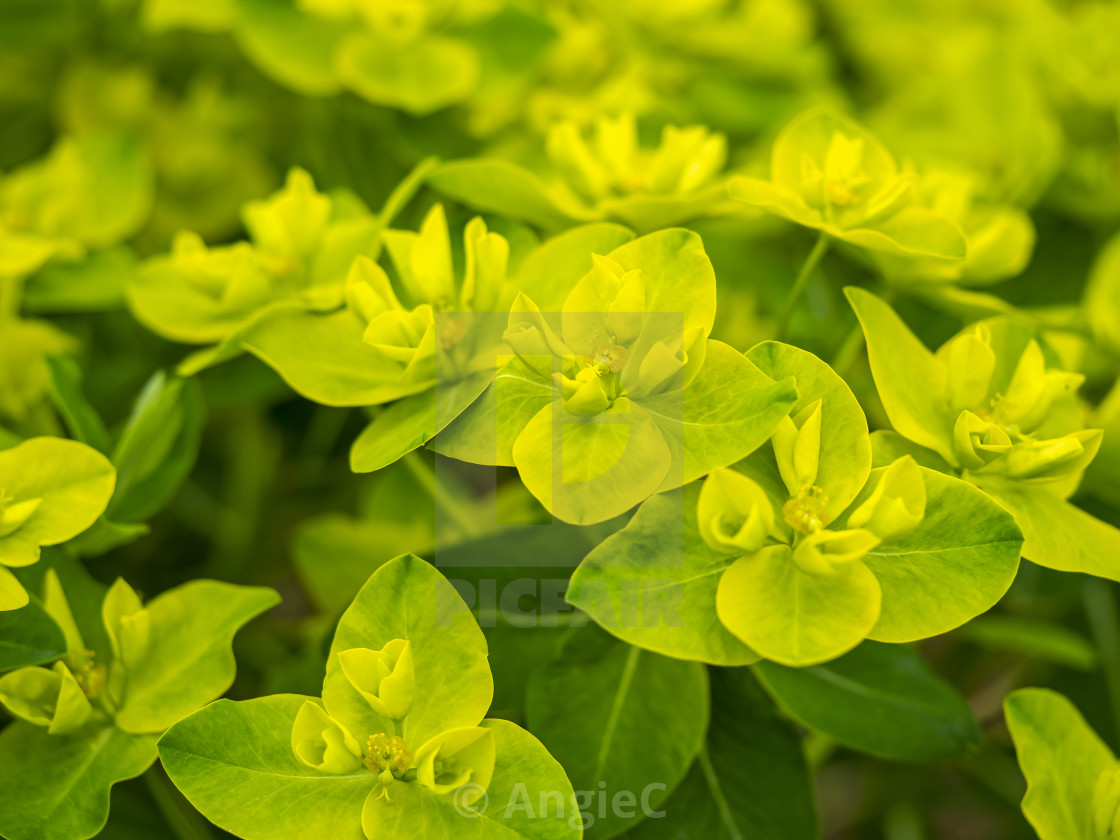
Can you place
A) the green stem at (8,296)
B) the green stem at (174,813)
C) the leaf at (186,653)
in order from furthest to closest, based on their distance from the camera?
the green stem at (8,296)
the green stem at (174,813)
the leaf at (186,653)

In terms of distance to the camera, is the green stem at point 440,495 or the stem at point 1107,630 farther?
the stem at point 1107,630

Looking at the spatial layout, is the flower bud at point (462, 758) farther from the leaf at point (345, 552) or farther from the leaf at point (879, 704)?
the leaf at point (345, 552)

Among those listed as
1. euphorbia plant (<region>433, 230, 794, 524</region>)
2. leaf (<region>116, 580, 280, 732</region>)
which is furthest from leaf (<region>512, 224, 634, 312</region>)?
leaf (<region>116, 580, 280, 732</region>)

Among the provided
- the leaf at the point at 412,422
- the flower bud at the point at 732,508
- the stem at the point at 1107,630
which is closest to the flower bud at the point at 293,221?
the leaf at the point at 412,422

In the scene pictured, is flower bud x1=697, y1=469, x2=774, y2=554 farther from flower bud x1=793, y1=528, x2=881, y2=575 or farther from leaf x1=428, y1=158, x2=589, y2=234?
leaf x1=428, y1=158, x2=589, y2=234

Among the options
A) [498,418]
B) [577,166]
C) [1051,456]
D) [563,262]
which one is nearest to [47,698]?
[498,418]

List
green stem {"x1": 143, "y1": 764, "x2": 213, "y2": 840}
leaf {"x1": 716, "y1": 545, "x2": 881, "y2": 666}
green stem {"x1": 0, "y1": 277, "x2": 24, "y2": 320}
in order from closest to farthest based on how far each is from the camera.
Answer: leaf {"x1": 716, "y1": 545, "x2": 881, "y2": 666}
green stem {"x1": 143, "y1": 764, "x2": 213, "y2": 840}
green stem {"x1": 0, "y1": 277, "x2": 24, "y2": 320}
